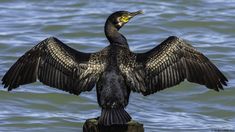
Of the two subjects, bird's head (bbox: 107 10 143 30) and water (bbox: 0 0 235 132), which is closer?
bird's head (bbox: 107 10 143 30)

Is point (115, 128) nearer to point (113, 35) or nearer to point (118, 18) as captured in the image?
point (113, 35)

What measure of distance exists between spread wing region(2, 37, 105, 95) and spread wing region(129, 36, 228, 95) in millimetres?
615

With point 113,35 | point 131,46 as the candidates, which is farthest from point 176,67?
point 131,46

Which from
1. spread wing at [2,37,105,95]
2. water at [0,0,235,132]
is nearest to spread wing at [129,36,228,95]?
spread wing at [2,37,105,95]

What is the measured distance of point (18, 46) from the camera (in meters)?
15.2

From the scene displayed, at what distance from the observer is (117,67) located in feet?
26.6

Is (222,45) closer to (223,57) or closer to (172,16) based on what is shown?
(223,57)

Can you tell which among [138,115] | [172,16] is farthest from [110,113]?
[172,16]

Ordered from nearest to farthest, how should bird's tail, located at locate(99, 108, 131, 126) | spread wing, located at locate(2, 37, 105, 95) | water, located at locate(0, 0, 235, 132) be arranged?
bird's tail, located at locate(99, 108, 131, 126), spread wing, located at locate(2, 37, 105, 95), water, located at locate(0, 0, 235, 132)

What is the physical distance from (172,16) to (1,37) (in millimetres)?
3664

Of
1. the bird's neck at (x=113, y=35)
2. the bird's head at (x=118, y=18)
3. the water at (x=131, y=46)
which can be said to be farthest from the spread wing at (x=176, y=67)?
the water at (x=131, y=46)

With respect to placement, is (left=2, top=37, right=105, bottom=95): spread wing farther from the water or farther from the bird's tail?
the water

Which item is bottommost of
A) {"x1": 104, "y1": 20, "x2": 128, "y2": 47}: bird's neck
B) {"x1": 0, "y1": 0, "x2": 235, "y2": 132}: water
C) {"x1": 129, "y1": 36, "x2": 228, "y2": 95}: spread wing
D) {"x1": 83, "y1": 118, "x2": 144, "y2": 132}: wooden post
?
{"x1": 0, "y1": 0, "x2": 235, "y2": 132}: water

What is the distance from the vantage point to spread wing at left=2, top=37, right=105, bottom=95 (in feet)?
27.3
